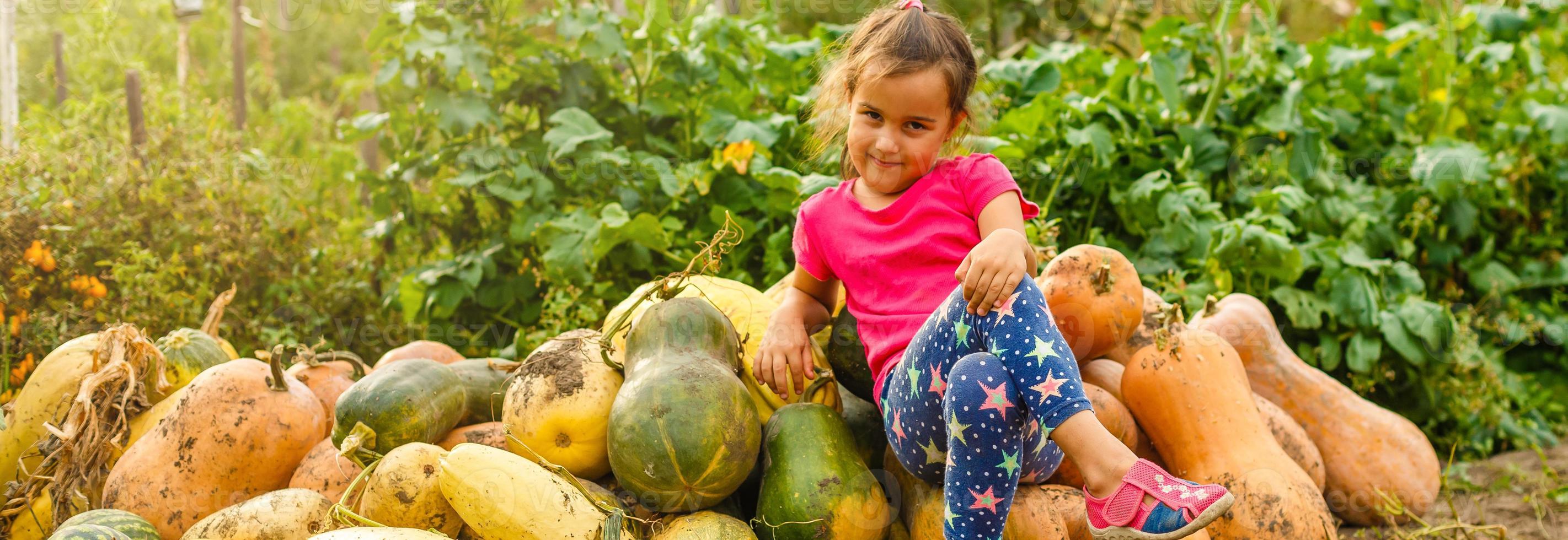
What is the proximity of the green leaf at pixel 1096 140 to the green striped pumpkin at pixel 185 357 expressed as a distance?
2893 mm

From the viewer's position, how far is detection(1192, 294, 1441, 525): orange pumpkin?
9.50 feet

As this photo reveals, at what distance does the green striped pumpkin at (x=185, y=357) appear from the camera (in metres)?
2.78

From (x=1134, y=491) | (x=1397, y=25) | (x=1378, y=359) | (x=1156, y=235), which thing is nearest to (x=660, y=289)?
(x=1134, y=491)

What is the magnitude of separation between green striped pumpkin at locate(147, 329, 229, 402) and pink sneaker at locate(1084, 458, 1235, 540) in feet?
8.05

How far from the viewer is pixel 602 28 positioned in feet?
12.6

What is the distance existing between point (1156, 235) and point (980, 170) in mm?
1721

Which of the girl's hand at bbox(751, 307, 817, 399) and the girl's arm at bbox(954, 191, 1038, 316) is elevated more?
Result: the girl's arm at bbox(954, 191, 1038, 316)

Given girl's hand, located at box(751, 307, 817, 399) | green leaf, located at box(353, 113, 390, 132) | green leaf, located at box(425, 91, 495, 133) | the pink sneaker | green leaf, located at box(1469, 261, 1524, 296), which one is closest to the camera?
the pink sneaker

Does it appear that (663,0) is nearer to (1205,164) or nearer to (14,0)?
(1205,164)

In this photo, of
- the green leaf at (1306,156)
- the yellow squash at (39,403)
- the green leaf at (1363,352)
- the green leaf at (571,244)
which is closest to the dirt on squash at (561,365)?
the green leaf at (571,244)

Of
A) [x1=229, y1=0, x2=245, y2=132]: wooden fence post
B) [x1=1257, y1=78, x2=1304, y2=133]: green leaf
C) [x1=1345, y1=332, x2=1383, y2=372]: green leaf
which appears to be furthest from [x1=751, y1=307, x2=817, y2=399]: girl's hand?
[x1=229, y1=0, x2=245, y2=132]: wooden fence post

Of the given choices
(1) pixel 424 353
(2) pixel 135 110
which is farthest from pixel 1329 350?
(2) pixel 135 110

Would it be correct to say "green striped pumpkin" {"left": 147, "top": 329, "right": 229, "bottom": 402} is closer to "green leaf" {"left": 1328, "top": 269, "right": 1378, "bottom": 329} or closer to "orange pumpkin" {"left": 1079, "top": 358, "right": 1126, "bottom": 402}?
"orange pumpkin" {"left": 1079, "top": 358, "right": 1126, "bottom": 402}

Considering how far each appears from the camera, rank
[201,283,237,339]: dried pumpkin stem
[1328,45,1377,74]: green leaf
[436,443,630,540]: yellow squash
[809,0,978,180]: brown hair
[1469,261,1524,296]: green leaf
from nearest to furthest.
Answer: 1. [436,443,630,540]: yellow squash
2. [809,0,978,180]: brown hair
3. [201,283,237,339]: dried pumpkin stem
4. [1469,261,1524,296]: green leaf
5. [1328,45,1377,74]: green leaf
